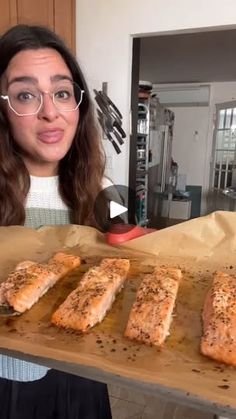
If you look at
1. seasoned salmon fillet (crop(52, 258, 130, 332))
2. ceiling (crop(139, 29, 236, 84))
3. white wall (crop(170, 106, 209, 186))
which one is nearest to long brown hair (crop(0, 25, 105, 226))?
seasoned salmon fillet (crop(52, 258, 130, 332))

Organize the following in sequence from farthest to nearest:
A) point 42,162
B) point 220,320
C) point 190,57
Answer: point 190,57
point 42,162
point 220,320

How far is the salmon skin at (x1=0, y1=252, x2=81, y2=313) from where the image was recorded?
0.66 m

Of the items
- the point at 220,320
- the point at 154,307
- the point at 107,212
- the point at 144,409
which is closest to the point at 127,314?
the point at 154,307

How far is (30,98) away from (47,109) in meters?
0.06

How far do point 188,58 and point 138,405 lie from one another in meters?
3.34

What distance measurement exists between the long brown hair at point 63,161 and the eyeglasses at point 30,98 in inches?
2.5

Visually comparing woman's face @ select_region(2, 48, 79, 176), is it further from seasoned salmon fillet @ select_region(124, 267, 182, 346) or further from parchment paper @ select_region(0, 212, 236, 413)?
seasoned salmon fillet @ select_region(124, 267, 182, 346)

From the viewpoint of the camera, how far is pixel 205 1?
1674 mm

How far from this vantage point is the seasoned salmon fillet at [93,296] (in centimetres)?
61

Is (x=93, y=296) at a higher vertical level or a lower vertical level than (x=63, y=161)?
lower

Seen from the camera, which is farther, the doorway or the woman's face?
the doorway

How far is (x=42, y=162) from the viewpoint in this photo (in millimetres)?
957

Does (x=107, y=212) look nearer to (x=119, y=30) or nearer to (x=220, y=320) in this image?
(x=220, y=320)

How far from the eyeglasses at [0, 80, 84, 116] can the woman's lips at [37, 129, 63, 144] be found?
0.16 feet
